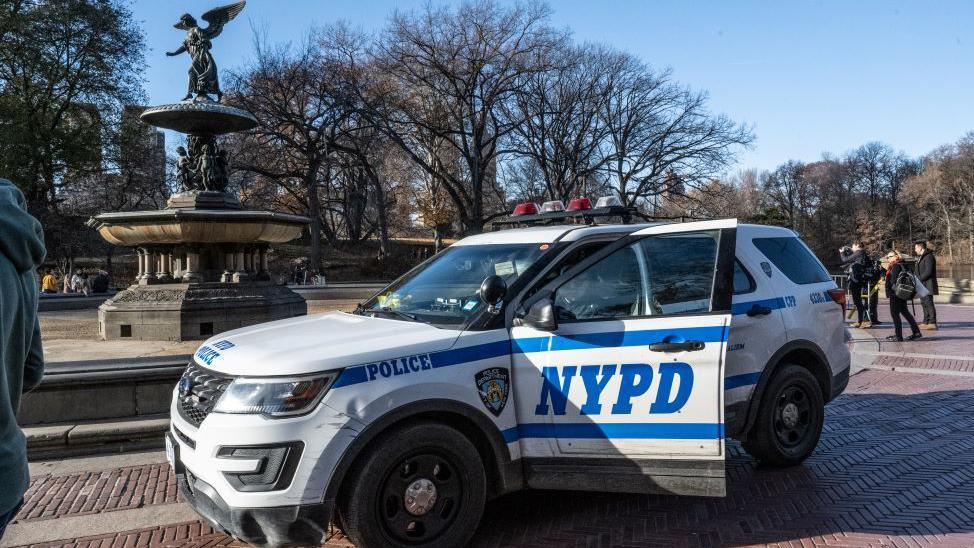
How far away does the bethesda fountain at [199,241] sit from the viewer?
1105cm

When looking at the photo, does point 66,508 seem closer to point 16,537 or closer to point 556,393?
point 16,537

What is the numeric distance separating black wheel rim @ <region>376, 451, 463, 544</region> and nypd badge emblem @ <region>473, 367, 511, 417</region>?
395 millimetres

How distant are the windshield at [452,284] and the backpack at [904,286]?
11.6 m

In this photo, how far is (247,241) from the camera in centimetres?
1212

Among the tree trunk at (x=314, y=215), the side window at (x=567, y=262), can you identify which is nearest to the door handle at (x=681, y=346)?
the side window at (x=567, y=262)

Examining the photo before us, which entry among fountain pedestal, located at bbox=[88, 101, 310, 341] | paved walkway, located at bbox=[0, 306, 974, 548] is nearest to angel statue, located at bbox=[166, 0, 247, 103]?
fountain pedestal, located at bbox=[88, 101, 310, 341]

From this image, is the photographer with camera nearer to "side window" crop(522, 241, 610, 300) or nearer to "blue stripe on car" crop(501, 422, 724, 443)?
"side window" crop(522, 241, 610, 300)

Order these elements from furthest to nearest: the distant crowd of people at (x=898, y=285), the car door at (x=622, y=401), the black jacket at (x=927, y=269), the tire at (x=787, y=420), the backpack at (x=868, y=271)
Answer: the backpack at (x=868, y=271), the black jacket at (x=927, y=269), the distant crowd of people at (x=898, y=285), the tire at (x=787, y=420), the car door at (x=622, y=401)

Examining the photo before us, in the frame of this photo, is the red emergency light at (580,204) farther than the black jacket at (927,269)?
No

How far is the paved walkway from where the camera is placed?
4.26 m

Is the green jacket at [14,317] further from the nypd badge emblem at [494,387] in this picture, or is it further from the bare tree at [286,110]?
the bare tree at [286,110]

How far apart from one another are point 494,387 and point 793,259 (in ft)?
10.8

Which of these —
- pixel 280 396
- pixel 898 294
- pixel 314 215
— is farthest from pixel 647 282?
pixel 314 215

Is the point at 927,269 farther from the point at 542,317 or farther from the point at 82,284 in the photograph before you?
the point at 82,284
